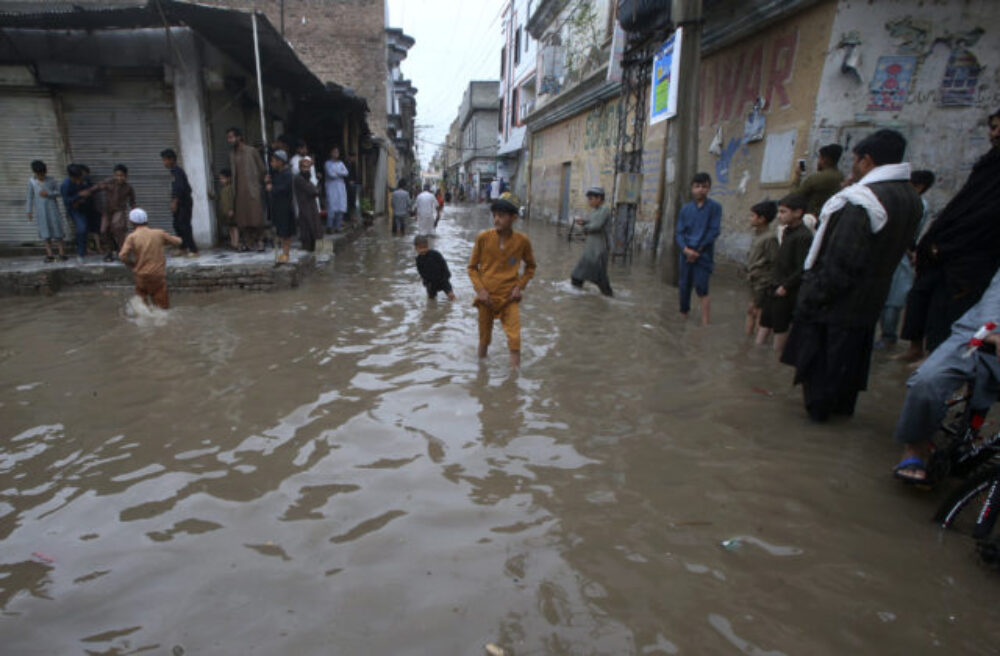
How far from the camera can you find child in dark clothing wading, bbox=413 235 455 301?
7.46 metres

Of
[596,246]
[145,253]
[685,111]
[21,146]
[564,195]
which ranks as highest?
[685,111]

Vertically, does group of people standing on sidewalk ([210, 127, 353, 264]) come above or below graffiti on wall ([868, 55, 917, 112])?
below

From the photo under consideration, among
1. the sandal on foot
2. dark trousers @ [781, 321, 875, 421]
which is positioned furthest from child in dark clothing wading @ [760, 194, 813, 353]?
the sandal on foot

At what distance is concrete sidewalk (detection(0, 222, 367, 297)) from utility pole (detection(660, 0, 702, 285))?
5988 mm

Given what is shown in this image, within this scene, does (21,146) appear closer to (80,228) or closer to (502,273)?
(80,228)

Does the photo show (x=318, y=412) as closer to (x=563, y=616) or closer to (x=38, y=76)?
(x=563, y=616)

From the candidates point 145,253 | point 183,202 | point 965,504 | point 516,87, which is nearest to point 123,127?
point 183,202

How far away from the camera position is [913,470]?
282 centimetres

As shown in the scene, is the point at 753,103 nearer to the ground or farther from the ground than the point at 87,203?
farther from the ground

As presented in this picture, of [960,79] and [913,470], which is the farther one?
[960,79]

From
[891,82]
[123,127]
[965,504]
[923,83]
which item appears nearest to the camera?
[965,504]

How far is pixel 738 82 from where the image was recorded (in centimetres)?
952

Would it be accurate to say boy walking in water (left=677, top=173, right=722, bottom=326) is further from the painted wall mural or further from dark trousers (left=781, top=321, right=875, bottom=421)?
the painted wall mural

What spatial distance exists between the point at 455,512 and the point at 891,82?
7.82 meters
